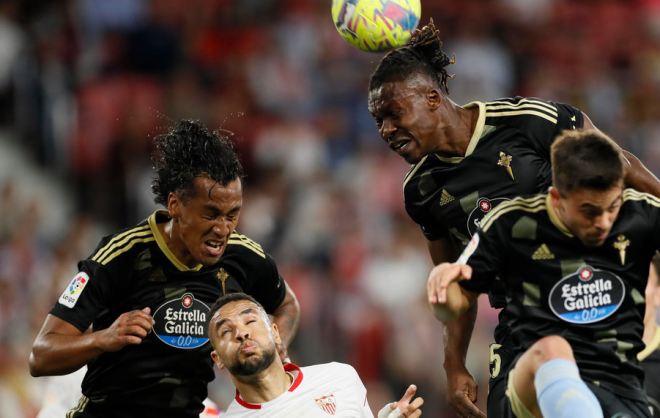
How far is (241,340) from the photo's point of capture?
4270 mm

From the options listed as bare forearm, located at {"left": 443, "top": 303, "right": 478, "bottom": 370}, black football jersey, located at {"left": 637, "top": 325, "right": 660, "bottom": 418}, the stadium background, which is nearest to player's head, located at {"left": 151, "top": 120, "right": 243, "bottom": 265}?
bare forearm, located at {"left": 443, "top": 303, "right": 478, "bottom": 370}

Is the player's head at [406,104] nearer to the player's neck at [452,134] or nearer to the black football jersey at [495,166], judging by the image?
the player's neck at [452,134]

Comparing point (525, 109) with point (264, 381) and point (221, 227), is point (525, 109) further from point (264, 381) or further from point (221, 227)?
point (264, 381)

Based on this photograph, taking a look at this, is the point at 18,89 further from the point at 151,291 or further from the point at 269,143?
the point at 151,291

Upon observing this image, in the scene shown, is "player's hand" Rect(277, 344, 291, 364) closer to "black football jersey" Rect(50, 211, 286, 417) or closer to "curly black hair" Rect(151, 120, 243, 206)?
"black football jersey" Rect(50, 211, 286, 417)

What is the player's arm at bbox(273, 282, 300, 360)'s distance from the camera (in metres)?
4.83

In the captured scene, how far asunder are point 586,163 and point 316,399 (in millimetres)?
1756

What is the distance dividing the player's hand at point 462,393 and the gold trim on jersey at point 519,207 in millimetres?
1000

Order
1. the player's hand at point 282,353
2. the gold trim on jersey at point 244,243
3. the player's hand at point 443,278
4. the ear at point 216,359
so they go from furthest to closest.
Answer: the gold trim on jersey at point 244,243 < the player's hand at point 282,353 < the ear at point 216,359 < the player's hand at point 443,278

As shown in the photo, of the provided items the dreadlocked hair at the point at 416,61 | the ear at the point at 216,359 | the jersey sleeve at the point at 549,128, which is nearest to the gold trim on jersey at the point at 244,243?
the ear at the point at 216,359

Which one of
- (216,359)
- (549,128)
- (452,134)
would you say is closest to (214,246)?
(216,359)

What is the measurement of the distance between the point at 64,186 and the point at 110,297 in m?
4.53

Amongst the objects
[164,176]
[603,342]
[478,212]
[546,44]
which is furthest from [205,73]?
[603,342]

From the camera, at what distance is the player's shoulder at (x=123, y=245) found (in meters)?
4.31
